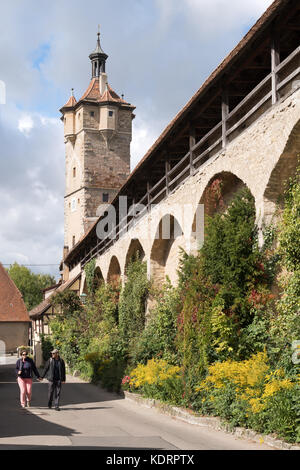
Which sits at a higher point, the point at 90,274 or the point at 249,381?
the point at 90,274

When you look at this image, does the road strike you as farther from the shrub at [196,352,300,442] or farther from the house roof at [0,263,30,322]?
the house roof at [0,263,30,322]

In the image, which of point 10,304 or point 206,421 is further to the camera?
point 10,304

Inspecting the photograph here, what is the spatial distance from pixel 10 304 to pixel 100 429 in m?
36.1

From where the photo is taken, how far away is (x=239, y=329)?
460 inches

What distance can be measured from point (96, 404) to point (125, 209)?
1173 centimetres

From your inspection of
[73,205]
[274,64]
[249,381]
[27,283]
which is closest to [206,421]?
[249,381]

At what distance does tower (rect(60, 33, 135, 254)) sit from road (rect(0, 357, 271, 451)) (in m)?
30.8

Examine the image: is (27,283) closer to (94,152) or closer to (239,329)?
(94,152)

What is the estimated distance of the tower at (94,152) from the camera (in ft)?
151

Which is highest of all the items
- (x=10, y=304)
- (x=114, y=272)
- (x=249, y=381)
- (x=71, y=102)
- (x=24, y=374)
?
(x=71, y=102)

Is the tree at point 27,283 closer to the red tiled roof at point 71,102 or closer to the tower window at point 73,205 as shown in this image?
the tower window at point 73,205

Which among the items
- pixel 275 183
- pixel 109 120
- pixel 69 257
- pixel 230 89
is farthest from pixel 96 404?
pixel 109 120

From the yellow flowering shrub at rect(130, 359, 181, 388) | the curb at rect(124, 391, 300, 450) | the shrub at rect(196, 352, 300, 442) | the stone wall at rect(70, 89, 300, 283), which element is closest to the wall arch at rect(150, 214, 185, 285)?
the stone wall at rect(70, 89, 300, 283)
